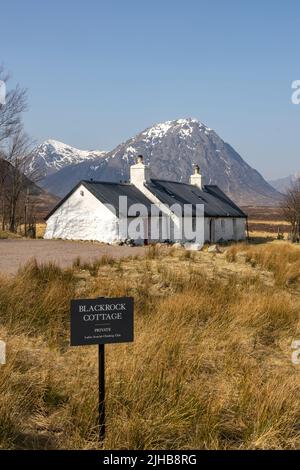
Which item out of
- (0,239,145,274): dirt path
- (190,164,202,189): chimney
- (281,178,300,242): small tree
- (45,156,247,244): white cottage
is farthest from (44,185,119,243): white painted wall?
(281,178,300,242): small tree

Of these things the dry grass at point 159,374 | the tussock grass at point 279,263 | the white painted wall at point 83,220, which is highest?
the white painted wall at point 83,220

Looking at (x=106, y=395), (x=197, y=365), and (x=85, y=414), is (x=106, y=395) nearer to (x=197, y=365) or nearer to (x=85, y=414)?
(x=85, y=414)

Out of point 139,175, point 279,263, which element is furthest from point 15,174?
point 279,263

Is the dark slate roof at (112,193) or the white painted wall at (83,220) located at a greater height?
the dark slate roof at (112,193)

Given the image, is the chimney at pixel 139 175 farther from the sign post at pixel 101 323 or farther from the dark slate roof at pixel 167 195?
the sign post at pixel 101 323

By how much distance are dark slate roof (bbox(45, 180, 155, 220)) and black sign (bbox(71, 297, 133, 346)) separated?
25808 mm

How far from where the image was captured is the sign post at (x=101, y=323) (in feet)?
14.5

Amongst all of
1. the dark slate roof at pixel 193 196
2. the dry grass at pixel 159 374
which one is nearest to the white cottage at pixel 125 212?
the dark slate roof at pixel 193 196

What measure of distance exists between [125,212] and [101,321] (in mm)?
26708

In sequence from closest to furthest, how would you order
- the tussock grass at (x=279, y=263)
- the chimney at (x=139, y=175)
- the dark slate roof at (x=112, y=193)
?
the tussock grass at (x=279, y=263)
the dark slate roof at (x=112, y=193)
the chimney at (x=139, y=175)

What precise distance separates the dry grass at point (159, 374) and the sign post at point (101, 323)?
1.45 feet

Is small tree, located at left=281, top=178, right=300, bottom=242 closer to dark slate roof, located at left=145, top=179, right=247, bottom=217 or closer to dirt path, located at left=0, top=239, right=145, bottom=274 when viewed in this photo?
dark slate roof, located at left=145, top=179, right=247, bottom=217

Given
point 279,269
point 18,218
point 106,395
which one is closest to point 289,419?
point 106,395

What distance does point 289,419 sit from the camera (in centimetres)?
471
